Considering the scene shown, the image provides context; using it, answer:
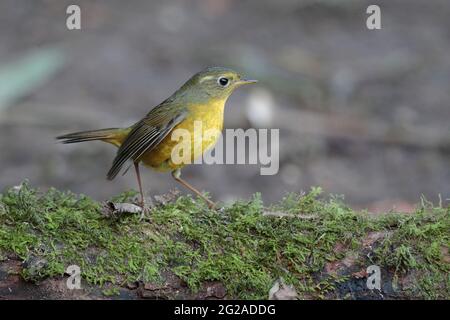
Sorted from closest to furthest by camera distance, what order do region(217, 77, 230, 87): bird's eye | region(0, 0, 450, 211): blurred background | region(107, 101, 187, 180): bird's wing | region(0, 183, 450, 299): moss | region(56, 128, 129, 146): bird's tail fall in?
1. region(0, 183, 450, 299): moss
2. region(107, 101, 187, 180): bird's wing
3. region(56, 128, 129, 146): bird's tail
4. region(217, 77, 230, 87): bird's eye
5. region(0, 0, 450, 211): blurred background

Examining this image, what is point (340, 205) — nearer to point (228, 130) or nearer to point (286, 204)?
point (286, 204)

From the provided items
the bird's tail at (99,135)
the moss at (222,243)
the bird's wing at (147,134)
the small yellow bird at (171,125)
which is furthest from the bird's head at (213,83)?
the moss at (222,243)

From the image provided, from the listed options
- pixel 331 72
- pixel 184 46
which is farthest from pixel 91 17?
pixel 331 72

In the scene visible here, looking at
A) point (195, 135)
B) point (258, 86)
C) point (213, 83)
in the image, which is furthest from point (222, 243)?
point (258, 86)

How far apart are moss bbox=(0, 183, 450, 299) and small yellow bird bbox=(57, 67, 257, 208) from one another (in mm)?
609

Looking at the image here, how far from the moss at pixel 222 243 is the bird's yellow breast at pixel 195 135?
32.0 inches

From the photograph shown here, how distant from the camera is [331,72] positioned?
1166 cm

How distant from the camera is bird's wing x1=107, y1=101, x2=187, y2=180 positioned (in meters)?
5.34

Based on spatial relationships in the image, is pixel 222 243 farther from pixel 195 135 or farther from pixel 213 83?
pixel 213 83

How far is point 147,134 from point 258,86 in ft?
19.7

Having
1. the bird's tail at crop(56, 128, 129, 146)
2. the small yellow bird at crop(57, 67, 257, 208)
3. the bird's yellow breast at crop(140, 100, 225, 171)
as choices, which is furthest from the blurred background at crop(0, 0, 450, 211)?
the bird's yellow breast at crop(140, 100, 225, 171)

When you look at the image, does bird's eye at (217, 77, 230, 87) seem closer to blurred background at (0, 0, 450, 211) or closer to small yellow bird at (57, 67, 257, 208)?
small yellow bird at (57, 67, 257, 208)

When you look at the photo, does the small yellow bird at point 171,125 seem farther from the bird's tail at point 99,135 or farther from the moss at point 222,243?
the moss at point 222,243

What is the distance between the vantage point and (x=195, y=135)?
5.43 meters
